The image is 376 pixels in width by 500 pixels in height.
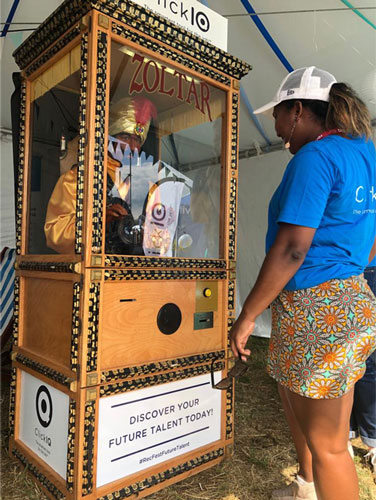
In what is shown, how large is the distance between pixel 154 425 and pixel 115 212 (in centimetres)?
102

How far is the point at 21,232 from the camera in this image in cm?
205

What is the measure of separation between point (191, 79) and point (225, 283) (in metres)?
1.10

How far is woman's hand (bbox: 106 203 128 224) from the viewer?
1688mm

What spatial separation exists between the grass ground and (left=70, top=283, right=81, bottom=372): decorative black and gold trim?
0.70 meters

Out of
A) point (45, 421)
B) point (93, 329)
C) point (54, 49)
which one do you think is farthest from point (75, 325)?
point (54, 49)

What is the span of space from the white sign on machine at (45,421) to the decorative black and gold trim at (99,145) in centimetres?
72

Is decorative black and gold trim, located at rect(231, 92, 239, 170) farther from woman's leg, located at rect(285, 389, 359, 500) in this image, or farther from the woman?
woman's leg, located at rect(285, 389, 359, 500)

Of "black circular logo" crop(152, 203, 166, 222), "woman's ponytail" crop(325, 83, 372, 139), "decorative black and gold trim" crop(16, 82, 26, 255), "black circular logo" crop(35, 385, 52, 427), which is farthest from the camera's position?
"decorative black and gold trim" crop(16, 82, 26, 255)

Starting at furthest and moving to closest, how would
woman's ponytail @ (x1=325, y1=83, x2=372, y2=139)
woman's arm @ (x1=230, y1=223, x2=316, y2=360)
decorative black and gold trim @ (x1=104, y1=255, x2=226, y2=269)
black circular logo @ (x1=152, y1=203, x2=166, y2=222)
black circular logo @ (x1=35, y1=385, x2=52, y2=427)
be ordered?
black circular logo @ (x1=152, y1=203, x2=166, y2=222)
black circular logo @ (x1=35, y1=385, x2=52, y2=427)
decorative black and gold trim @ (x1=104, y1=255, x2=226, y2=269)
woman's ponytail @ (x1=325, y1=83, x2=372, y2=139)
woman's arm @ (x1=230, y1=223, x2=316, y2=360)

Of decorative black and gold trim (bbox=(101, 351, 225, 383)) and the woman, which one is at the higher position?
the woman

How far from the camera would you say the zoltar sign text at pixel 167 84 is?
1.81 m

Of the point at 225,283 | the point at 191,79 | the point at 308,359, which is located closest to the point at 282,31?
the point at 191,79

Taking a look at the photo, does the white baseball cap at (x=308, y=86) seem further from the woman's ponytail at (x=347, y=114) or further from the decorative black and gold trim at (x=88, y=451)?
the decorative black and gold trim at (x=88, y=451)

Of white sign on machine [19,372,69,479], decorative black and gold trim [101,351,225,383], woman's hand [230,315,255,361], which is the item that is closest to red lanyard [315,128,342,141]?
woman's hand [230,315,255,361]
